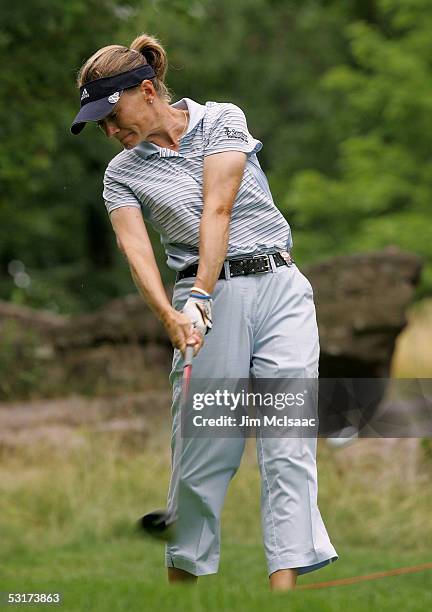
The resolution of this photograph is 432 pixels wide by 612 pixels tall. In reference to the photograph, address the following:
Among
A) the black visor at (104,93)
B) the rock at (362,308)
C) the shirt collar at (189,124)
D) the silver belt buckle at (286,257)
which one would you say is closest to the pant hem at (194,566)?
the silver belt buckle at (286,257)

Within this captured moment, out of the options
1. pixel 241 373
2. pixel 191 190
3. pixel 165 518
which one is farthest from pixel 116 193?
pixel 165 518

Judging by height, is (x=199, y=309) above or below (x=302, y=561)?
above

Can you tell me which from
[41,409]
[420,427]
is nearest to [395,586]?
[420,427]

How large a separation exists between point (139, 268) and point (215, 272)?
305mm

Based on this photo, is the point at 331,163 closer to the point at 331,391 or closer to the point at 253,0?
the point at 253,0

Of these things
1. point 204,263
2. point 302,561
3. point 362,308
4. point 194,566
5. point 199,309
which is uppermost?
point 204,263

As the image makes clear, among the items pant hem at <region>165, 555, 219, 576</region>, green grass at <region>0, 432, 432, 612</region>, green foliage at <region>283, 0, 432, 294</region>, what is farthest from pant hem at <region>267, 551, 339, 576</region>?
green foliage at <region>283, 0, 432, 294</region>

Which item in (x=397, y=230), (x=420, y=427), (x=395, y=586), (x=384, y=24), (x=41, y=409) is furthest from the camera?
(x=384, y=24)

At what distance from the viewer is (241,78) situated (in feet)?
90.9

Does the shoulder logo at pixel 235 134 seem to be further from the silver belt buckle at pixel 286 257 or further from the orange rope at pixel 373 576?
the orange rope at pixel 373 576

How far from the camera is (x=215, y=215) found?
470 centimetres

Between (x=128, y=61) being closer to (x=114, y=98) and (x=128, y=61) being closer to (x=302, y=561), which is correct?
(x=114, y=98)

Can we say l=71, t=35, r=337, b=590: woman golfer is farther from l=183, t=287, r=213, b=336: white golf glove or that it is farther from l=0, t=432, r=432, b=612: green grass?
l=0, t=432, r=432, b=612: green grass

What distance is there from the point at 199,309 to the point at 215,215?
13.4 inches
